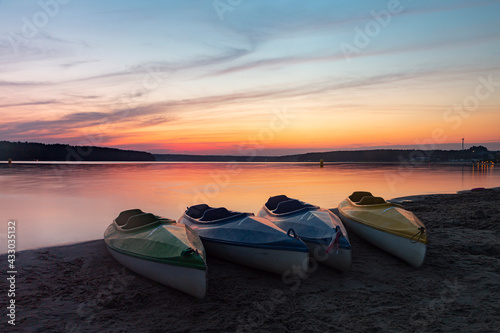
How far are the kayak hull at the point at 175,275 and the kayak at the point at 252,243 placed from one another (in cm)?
149

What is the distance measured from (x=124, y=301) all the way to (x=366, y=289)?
4240 millimetres

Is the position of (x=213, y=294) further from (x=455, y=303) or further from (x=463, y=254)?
(x=463, y=254)

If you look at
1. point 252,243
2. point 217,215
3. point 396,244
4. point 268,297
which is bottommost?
point 268,297

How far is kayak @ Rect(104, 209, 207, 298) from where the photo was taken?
17.9 feet

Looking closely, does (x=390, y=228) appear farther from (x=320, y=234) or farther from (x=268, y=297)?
(x=268, y=297)

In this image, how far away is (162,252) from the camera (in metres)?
5.96

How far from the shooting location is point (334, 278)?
21.4 ft

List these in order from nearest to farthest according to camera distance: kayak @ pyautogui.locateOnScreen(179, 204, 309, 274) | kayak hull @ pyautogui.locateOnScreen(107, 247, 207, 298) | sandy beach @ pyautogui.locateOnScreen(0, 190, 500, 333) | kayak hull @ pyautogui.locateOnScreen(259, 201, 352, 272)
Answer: sandy beach @ pyautogui.locateOnScreen(0, 190, 500, 333) → kayak hull @ pyautogui.locateOnScreen(107, 247, 207, 298) → kayak @ pyautogui.locateOnScreen(179, 204, 309, 274) → kayak hull @ pyautogui.locateOnScreen(259, 201, 352, 272)

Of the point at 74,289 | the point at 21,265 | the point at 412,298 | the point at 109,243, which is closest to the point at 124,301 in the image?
the point at 74,289

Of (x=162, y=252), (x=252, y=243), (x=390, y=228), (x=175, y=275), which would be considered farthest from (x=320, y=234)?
(x=162, y=252)

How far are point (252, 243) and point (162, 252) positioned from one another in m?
1.78

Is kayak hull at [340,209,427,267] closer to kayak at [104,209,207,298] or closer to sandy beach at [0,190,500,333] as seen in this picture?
sandy beach at [0,190,500,333]

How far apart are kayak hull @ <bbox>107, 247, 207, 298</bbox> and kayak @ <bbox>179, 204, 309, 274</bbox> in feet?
4.90

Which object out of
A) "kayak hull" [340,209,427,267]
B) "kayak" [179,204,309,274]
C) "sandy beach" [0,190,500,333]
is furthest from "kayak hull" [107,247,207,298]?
"kayak hull" [340,209,427,267]
